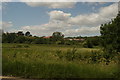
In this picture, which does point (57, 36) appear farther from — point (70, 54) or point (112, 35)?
point (112, 35)

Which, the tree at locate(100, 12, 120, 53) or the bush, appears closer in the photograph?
the bush

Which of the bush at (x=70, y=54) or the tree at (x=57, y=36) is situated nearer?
the bush at (x=70, y=54)

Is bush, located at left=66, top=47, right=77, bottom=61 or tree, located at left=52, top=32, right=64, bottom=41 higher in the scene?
tree, located at left=52, top=32, right=64, bottom=41

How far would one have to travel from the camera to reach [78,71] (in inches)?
249

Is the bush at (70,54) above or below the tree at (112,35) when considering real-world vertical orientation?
below

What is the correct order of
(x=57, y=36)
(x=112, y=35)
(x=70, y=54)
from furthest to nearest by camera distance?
(x=112, y=35) → (x=57, y=36) → (x=70, y=54)

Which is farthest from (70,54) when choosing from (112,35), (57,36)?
(112,35)

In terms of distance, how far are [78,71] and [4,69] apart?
2.78 metres

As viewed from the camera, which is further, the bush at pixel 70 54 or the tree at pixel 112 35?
the tree at pixel 112 35

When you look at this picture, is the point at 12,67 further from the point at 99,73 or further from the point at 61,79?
the point at 99,73

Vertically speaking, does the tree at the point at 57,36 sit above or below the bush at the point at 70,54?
above

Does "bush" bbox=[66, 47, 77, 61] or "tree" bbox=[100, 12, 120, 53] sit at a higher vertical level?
"tree" bbox=[100, 12, 120, 53]

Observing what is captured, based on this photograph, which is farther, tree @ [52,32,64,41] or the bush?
tree @ [52,32,64,41]

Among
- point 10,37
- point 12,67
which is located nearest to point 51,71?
point 12,67
